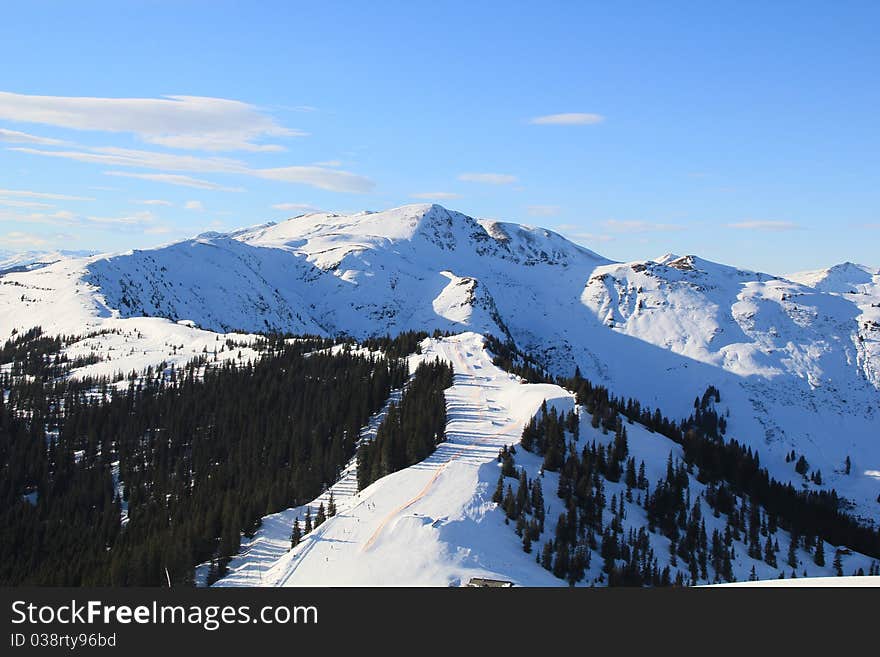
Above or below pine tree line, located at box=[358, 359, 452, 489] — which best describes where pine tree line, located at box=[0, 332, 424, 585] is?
below

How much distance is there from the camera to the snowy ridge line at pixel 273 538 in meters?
62.6

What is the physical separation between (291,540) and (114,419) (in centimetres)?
10679

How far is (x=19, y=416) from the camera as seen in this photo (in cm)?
16588

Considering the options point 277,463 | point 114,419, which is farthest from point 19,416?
point 277,463

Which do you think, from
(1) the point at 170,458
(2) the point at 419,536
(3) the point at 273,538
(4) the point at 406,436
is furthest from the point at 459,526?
(1) the point at 170,458

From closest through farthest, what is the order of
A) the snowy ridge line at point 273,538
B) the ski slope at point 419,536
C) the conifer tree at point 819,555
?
the ski slope at point 419,536 < the snowy ridge line at point 273,538 < the conifer tree at point 819,555

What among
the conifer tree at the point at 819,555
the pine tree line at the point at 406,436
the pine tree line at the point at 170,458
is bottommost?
the conifer tree at the point at 819,555

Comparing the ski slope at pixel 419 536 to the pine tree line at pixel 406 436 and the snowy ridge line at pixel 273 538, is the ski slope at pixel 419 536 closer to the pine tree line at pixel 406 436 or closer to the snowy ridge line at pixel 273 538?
the snowy ridge line at pixel 273 538

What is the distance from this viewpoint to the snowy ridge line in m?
62.6

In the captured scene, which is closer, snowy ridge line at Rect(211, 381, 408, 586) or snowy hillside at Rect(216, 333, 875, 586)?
snowy hillside at Rect(216, 333, 875, 586)

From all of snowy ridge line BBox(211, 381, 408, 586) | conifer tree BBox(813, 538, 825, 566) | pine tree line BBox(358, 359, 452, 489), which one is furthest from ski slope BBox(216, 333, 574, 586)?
conifer tree BBox(813, 538, 825, 566)

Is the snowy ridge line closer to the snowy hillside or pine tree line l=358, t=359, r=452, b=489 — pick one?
the snowy hillside

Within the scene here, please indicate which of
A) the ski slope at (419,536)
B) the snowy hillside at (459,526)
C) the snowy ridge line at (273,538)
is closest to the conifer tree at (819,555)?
the snowy hillside at (459,526)

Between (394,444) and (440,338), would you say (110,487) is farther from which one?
(440,338)
